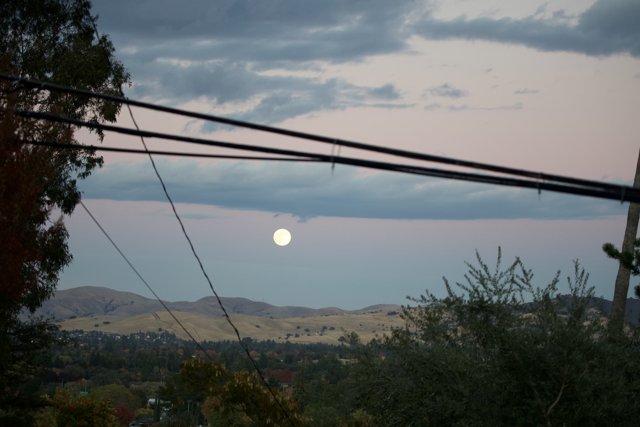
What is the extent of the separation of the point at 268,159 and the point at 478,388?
10.3 m

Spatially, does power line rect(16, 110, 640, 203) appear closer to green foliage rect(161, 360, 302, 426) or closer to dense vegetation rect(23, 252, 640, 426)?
dense vegetation rect(23, 252, 640, 426)

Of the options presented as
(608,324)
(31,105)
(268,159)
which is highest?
(31,105)

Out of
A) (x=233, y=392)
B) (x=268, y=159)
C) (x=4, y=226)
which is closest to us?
(x=268, y=159)

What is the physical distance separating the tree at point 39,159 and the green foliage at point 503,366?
11850 millimetres

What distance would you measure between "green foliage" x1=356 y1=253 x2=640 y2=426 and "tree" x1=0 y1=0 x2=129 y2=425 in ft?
38.9

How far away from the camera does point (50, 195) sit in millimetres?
34031

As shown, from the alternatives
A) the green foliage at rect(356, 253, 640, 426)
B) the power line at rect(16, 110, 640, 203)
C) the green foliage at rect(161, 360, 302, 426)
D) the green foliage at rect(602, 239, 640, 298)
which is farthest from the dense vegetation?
the green foliage at rect(161, 360, 302, 426)

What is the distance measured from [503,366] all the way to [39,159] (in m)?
15.4

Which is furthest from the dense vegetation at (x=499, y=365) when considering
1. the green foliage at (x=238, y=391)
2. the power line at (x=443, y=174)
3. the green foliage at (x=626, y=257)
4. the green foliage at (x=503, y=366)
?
the green foliage at (x=238, y=391)

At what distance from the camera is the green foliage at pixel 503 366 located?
17.6 metres

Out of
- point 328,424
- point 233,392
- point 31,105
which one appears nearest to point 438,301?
point 31,105

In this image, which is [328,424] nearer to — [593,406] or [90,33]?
[90,33]

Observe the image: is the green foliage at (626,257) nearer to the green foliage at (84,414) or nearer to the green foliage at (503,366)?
the green foliage at (503,366)

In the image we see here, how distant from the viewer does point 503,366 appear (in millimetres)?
18219
